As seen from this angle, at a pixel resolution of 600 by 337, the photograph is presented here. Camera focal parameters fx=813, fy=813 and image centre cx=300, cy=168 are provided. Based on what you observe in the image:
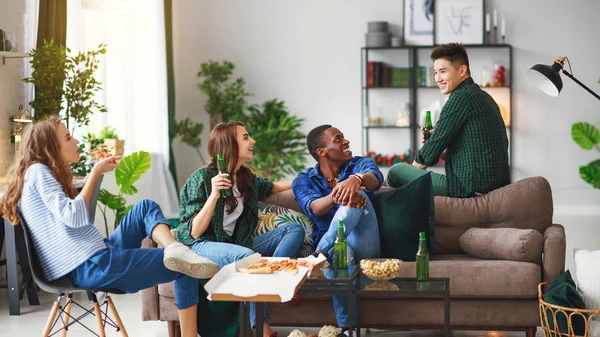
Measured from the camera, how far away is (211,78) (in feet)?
29.9

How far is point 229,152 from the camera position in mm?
3824

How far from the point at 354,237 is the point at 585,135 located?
5783 mm

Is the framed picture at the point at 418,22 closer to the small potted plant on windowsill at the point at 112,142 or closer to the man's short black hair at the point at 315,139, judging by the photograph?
the small potted plant on windowsill at the point at 112,142

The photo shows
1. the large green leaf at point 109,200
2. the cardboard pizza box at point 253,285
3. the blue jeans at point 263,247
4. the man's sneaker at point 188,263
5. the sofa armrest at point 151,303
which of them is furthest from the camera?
the large green leaf at point 109,200

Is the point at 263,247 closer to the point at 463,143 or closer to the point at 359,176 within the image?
the point at 359,176

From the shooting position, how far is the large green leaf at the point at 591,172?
868cm

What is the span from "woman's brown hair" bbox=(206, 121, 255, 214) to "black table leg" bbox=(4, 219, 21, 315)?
153 centimetres

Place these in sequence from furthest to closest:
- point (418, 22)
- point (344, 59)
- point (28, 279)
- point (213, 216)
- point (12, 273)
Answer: point (344, 59) < point (418, 22) < point (28, 279) < point (12, 273) < point (213, 216)

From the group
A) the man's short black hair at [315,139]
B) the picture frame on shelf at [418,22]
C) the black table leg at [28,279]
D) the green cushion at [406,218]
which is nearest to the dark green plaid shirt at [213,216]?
the man's short black hair at [315,139]

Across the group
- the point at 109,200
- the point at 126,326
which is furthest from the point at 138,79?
the point at 126,326

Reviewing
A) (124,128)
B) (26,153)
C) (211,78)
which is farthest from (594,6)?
(26,153)

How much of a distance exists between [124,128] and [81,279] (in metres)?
5.19

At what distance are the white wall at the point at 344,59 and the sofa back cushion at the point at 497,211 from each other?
4872mm

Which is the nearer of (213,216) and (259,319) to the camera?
(259,319)
